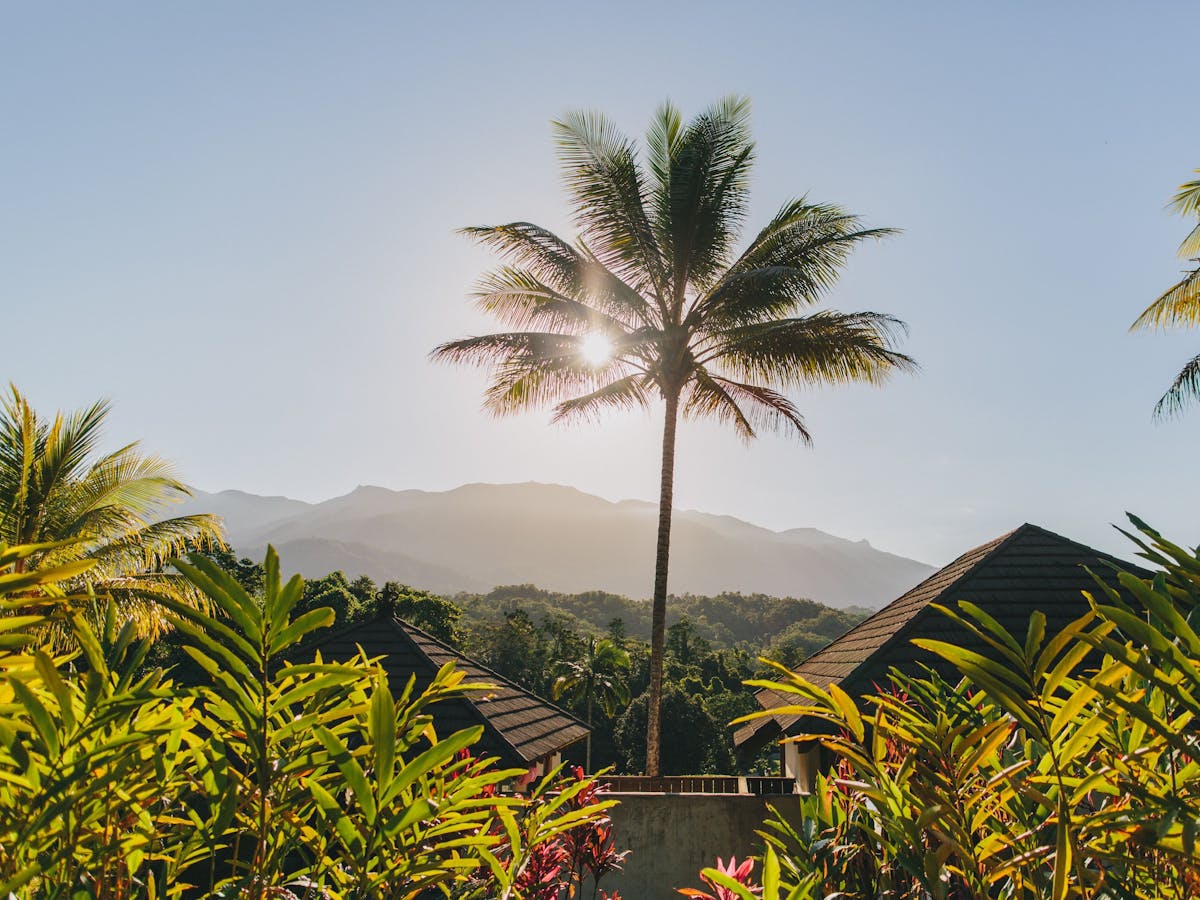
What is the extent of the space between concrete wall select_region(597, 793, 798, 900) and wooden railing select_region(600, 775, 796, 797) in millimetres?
664

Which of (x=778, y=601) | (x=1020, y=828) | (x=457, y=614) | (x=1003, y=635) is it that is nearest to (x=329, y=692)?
(x=1003, y=635)

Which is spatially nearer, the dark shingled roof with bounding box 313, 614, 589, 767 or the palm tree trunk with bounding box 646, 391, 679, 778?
the dark shingled roof with bounding box 313, 614, 589, 767

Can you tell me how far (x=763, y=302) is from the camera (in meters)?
11.7

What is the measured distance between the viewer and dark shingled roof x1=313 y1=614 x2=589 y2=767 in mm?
8023

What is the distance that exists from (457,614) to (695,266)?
1396 inches

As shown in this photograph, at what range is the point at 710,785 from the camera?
977 centimetres

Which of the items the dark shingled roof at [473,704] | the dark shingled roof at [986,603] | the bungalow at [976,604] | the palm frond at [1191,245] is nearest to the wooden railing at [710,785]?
the bungalow at [976,604]

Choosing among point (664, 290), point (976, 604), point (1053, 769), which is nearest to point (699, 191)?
point (664, 290)

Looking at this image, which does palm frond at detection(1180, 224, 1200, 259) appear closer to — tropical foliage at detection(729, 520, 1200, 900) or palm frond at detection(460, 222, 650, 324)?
palm frond at detection(460, 222, 650, 324)

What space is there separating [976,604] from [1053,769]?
857cm

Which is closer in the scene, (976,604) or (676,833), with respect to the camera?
(676,833)

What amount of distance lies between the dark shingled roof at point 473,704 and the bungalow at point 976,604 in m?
3.03

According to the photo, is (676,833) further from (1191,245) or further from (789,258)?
(1191,245)

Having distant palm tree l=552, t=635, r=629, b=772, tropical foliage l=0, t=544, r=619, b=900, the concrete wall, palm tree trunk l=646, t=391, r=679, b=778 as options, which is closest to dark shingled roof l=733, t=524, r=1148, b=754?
the concrete wall
